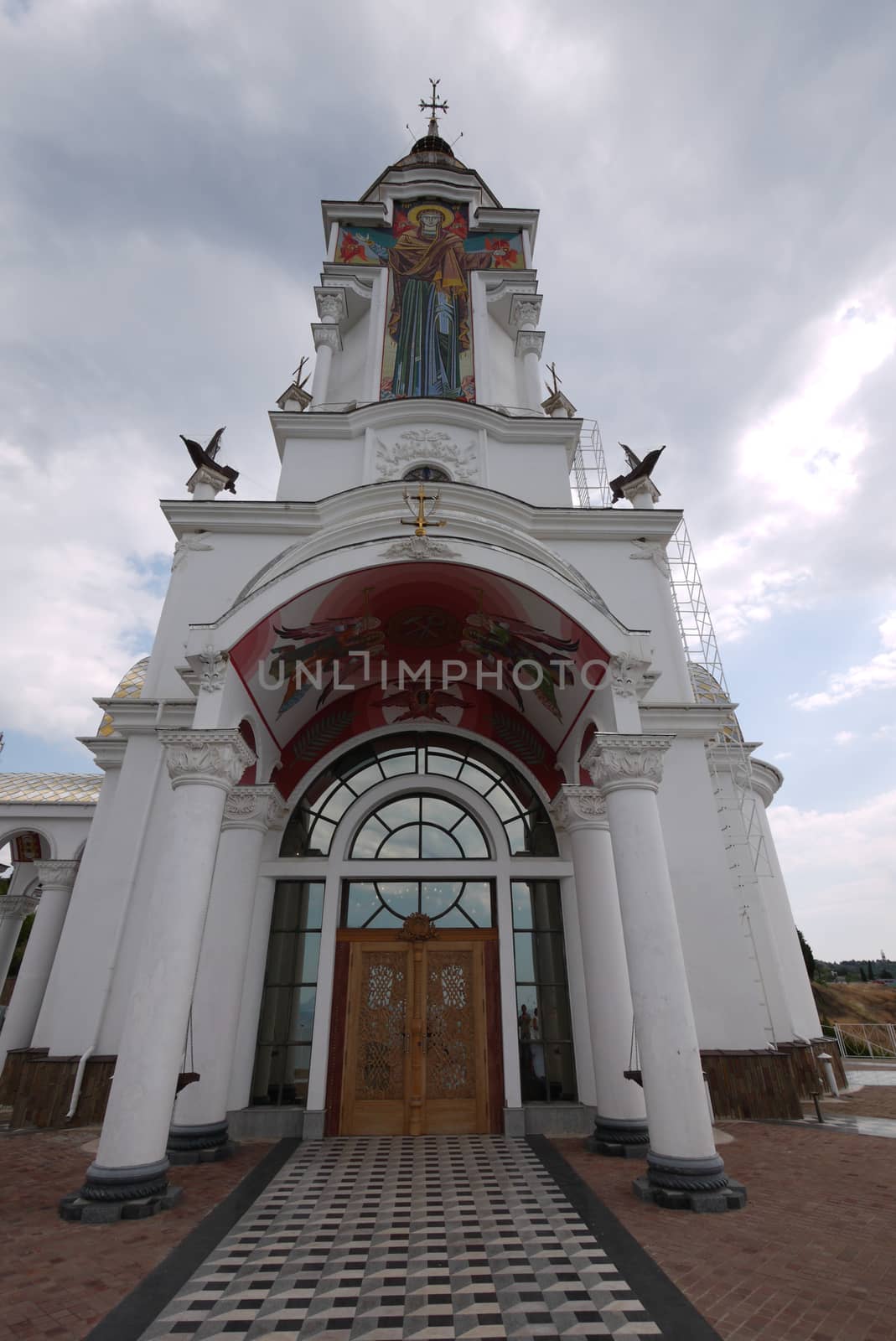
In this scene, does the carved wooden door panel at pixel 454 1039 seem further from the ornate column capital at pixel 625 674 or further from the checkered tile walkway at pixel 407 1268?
the ornate column capital at pixel 625 674

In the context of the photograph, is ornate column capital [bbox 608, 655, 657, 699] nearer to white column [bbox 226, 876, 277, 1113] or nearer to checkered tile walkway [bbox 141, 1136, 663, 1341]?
checkered tile walkway [bbox 141, 1136, 663, 1341]

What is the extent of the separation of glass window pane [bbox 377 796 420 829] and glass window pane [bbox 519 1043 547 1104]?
131 inches

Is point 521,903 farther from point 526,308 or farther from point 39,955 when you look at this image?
point 526,308

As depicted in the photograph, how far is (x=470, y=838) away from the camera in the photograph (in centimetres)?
982

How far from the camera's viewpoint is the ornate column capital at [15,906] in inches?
614

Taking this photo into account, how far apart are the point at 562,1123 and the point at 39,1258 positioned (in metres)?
5.87

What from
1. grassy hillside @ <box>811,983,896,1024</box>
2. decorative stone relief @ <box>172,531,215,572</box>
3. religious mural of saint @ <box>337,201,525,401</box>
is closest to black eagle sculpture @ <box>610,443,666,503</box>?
religious mural of saint @ <box>337,201,525,401</box>

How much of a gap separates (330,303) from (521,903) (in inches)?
536

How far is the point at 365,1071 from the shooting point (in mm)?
8461

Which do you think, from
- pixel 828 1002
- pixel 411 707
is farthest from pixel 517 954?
pixel 828 1002

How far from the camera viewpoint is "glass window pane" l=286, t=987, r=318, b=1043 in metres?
8.66

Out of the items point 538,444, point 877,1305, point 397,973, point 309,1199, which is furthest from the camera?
point 538,444

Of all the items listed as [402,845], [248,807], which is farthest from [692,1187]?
[248,807]

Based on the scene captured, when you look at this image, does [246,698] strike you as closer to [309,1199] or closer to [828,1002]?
[309,1199]
